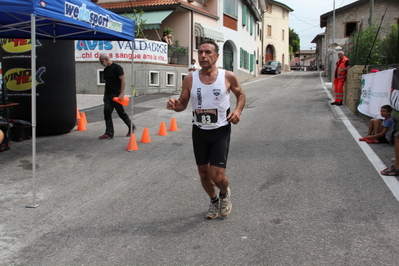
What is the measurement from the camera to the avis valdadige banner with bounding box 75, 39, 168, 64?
1875cm

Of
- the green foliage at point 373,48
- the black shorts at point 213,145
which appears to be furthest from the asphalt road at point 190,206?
the green foliage at point 373,48

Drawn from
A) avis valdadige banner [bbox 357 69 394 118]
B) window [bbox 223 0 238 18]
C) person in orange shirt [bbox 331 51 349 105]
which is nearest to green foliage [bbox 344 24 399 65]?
person in orange shirt [bbox 331 51 349 105]

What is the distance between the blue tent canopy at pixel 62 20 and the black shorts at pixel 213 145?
277cm

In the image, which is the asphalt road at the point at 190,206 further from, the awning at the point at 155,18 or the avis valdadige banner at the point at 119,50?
the awning at the point at 155,18

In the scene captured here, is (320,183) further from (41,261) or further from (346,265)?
(41,261)

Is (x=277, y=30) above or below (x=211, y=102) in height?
above

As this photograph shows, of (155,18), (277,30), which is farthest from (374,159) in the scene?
(277,30)

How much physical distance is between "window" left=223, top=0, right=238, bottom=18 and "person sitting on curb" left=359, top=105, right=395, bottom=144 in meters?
23.4

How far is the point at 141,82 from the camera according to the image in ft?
62.1

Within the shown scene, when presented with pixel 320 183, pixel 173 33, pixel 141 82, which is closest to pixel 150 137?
pixel 320 183

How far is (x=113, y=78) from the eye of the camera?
352 inches

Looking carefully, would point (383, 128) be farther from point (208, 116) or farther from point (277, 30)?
point (277, 30)

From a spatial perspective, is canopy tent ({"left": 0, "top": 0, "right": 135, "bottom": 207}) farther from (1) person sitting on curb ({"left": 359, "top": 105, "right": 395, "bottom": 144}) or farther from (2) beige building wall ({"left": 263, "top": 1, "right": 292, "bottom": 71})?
(2) beige building wall ({"left": 263, "top": 1, "right": 292, "bottom": 71})

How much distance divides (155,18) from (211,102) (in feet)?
65.1
